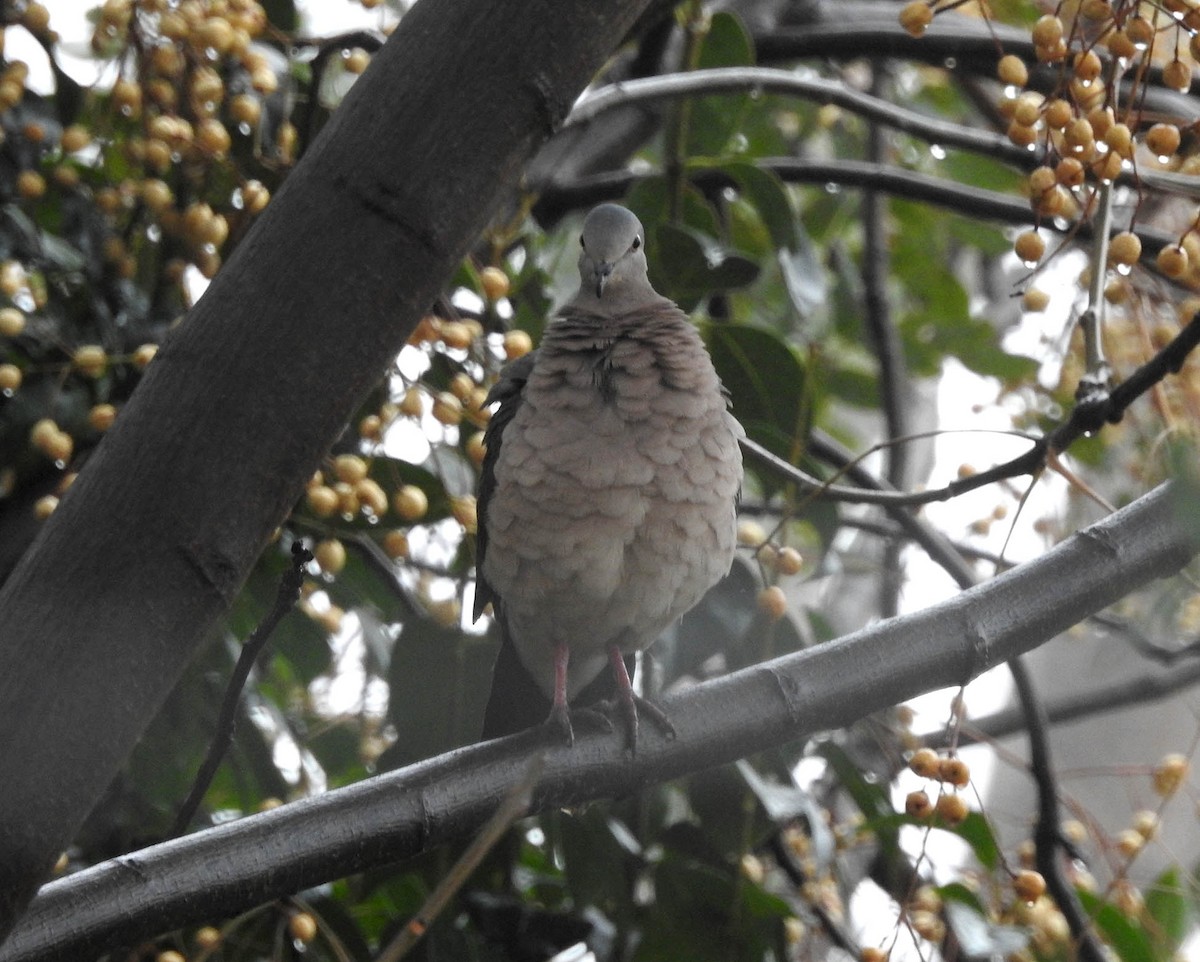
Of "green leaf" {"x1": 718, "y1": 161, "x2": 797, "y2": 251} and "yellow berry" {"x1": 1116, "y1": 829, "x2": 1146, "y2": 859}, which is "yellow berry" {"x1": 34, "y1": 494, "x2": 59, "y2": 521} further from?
"yellow berry" {"x1": 1116, "y1": 829, "x2": 1146, "y2": 859}

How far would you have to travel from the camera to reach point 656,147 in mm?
3906

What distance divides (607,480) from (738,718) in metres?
0.56

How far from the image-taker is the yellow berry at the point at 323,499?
2.00 metres

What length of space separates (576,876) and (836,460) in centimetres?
100

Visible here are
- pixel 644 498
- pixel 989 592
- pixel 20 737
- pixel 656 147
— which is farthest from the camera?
pixel 656 147

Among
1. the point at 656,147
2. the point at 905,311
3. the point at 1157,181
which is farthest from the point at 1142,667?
the point at 1157,181

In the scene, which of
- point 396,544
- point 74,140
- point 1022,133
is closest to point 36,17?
point 74,140

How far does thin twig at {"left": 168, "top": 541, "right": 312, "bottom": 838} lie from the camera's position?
126 centimetres

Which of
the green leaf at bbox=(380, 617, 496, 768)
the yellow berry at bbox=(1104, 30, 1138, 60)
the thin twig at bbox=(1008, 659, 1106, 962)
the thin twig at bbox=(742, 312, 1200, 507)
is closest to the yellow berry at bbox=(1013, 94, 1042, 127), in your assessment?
the yellow berry at bbox=(1104, 30, 1138, 60)

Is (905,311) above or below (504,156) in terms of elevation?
above

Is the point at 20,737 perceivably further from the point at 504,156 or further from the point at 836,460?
the point at 836,460

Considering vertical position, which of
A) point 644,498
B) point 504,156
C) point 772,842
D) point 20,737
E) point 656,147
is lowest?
point 772,842

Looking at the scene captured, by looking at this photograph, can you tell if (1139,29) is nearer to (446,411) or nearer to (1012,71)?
(1012,71)

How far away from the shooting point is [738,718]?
167cm
